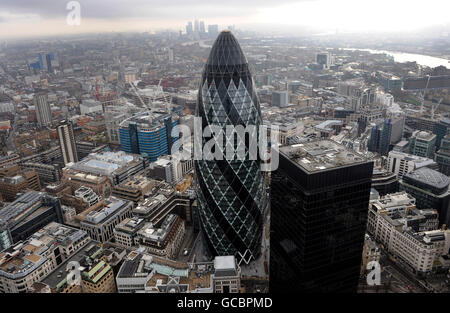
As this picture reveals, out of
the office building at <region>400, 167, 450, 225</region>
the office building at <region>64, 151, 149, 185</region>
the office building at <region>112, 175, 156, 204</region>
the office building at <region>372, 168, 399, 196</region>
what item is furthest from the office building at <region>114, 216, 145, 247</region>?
the office building at <region>400, 167, 450, 225</region>

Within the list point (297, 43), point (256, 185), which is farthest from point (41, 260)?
point (297, 43)

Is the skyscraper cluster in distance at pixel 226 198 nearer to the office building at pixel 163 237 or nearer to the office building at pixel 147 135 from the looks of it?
the office building at pixel 163 237

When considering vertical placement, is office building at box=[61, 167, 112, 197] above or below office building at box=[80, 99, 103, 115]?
below

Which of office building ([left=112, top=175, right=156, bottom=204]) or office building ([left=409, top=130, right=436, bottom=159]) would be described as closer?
office building ([left=112, top=175, right=156, bottom=204])

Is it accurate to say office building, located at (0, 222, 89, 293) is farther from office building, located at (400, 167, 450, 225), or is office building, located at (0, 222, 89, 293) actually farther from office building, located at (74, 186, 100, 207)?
office building, located at (400, 167, 450, 225)

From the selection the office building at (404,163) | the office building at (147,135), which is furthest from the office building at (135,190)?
the office building at (404,163)

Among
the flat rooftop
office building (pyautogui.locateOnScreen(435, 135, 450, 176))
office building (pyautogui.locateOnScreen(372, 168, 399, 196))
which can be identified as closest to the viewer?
the flat rooftop
